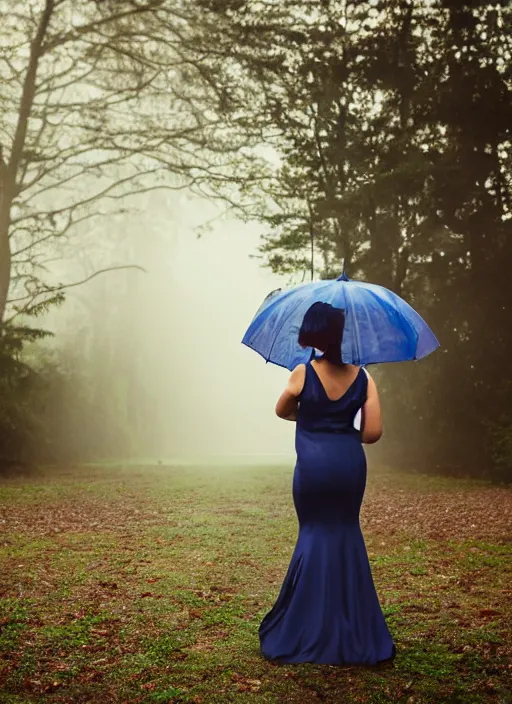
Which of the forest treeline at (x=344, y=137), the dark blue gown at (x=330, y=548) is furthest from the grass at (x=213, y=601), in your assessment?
the forest treeline at (x=344, y=137)

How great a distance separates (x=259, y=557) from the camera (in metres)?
7.42

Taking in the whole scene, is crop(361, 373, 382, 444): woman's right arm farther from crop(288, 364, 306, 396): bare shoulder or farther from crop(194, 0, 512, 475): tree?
crop(194, 0, 512, 475): tree

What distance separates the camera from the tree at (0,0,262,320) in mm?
Answer: 16469

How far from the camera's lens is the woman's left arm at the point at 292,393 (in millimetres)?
4062

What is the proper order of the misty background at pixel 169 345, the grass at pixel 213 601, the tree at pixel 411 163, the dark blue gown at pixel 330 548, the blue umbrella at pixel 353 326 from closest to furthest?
the grass at pixel 213 601 → the dark blue gown at pixel 330 548 → the blue umbrella at pixel 353 326 → the tree at pixel 411 163 → the misty background at pixel 169 345

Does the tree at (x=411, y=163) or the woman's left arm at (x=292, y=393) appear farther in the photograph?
the tree at (x=411, y=163)

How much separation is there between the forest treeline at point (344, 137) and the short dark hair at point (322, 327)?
1217 centimetres

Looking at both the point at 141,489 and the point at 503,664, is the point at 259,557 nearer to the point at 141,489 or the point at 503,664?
the point at 503,664

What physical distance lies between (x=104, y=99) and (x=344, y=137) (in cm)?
642

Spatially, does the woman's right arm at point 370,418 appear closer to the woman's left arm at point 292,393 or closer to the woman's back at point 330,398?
the woman's back at point 330,398

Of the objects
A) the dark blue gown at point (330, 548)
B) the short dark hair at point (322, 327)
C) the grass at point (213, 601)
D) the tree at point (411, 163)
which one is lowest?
the grass at point (213, 601)

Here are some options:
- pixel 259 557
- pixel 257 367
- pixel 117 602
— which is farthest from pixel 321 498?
pixel 257 367

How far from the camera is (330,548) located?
13.4ft

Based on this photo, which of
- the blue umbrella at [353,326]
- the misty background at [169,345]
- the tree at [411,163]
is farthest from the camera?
the misty background at [169,345]
